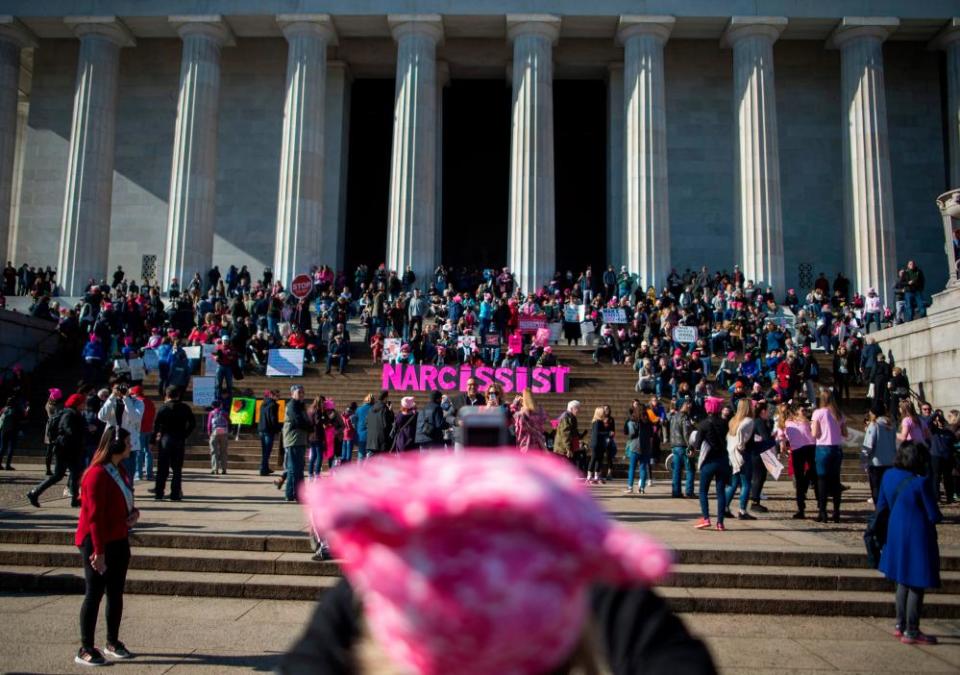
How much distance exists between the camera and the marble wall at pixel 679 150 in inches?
1422

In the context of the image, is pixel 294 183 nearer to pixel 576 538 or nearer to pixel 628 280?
pixel 628 280

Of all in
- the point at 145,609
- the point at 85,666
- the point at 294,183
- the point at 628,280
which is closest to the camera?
the point at 85,666

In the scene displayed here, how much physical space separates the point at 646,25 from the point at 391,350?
18349mm

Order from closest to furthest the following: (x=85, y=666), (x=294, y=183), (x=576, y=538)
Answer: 1. (x=576, y=538)
2. (x=85, y=666)
3. (x=294, y=183)

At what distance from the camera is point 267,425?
16875 mm

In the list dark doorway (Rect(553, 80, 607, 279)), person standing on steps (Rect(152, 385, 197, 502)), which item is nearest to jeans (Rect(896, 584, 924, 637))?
person standing on steps (Rect(152, 385, 197, 502))

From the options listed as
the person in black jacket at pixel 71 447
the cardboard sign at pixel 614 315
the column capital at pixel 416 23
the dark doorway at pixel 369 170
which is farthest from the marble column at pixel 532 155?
the person in black jacket at pixel 71 447

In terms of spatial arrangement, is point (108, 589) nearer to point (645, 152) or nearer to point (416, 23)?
point (645, 152)

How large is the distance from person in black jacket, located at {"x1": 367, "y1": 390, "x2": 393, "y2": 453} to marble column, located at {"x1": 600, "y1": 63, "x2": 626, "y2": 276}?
2308 cm

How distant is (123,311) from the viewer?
1008 inches

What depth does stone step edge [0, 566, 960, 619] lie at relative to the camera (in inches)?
332

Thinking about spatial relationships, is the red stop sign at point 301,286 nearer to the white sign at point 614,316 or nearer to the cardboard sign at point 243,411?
the cardboard sign at point 243,411

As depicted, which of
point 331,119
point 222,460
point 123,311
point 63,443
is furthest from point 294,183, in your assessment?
point 63,443

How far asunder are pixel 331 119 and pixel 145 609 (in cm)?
3212
